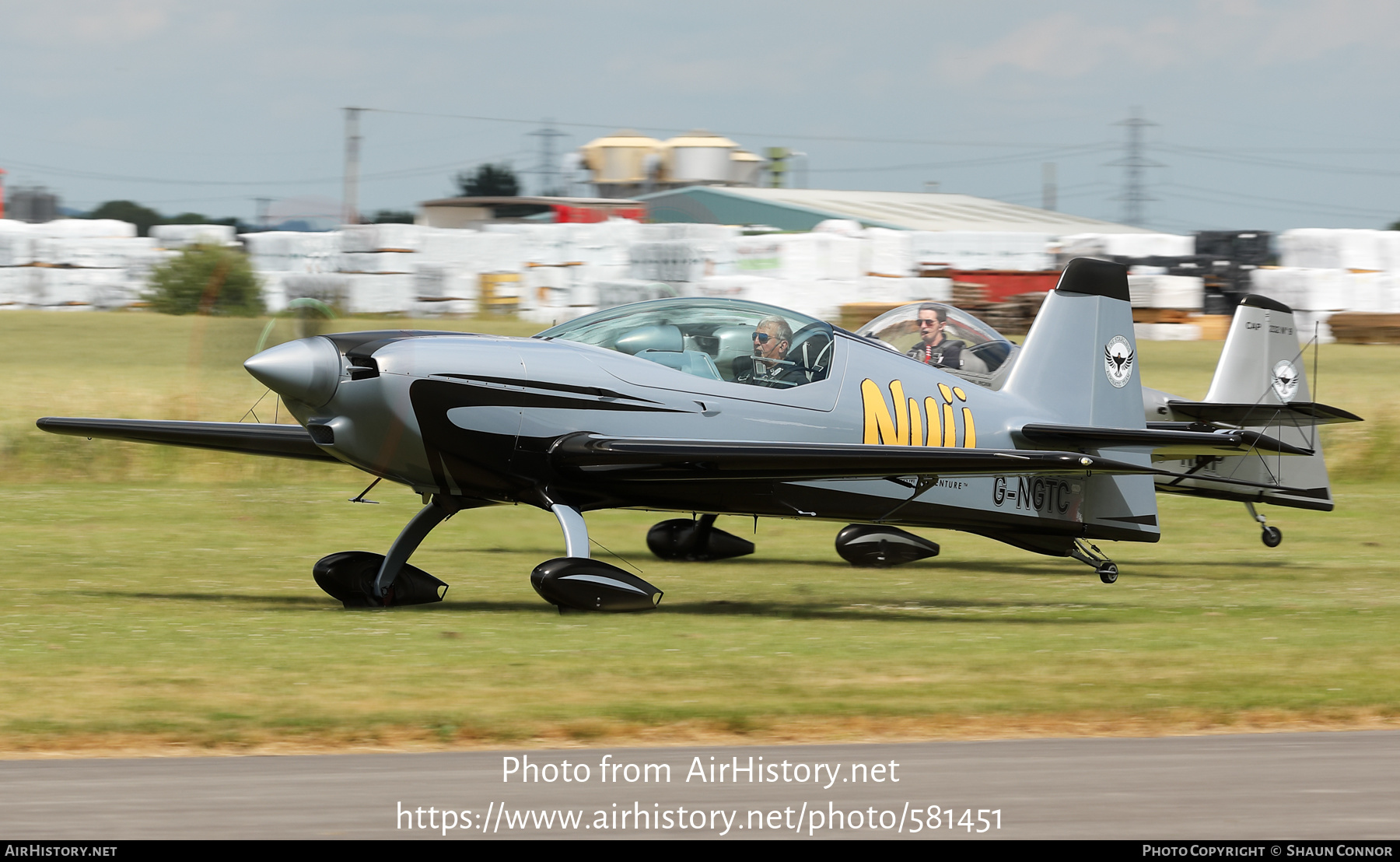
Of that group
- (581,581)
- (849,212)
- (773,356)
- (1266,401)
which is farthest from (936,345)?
(849,212)

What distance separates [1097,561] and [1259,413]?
4.00 metres

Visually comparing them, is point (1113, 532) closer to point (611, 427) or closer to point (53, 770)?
point (611, 427)

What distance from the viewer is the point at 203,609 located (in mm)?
10297

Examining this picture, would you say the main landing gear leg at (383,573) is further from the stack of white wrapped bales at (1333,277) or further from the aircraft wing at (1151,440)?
the stack of white wrapped bales at (1333,277)

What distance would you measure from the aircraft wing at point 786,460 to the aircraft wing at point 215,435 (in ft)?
7.85

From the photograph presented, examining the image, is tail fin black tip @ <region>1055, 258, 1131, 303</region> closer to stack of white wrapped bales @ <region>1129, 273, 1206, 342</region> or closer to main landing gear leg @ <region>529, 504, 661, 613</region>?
main landing gear leg @ <region>529, 504, 661, 613</region>

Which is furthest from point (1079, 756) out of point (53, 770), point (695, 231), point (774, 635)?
point (695, 231)

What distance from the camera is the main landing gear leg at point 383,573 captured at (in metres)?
10.8

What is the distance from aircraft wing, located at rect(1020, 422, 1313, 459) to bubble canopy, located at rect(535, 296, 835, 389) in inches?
100

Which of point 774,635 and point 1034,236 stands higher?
point 1034,236

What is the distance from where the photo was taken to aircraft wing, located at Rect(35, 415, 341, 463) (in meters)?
11.4

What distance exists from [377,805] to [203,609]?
5473 millimetres

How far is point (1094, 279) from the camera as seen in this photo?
13445 millimetres

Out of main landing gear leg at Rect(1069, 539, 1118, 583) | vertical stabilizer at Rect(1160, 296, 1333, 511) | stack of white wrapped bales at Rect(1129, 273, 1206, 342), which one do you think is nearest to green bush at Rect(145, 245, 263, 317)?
main landing gear leg at Rect(1069, 539, 1118, 583)
